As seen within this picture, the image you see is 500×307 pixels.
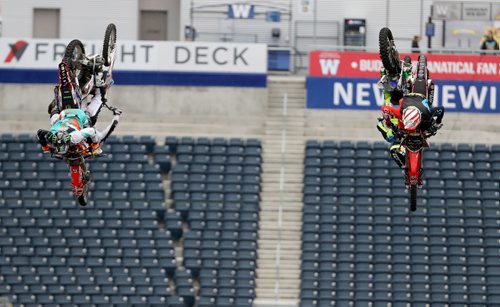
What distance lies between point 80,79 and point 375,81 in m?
30.1

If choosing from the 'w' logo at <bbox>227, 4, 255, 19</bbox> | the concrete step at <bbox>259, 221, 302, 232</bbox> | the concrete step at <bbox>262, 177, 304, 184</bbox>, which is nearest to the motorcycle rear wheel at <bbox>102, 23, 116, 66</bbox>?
the concrete step at <bbox>259, 221, 302, 232</bbox>

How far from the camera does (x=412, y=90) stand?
47.1m

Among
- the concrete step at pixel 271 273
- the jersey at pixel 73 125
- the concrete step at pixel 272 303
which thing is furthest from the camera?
the concrete step at pixel 271 273

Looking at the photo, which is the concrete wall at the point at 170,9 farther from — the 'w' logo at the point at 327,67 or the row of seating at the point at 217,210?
the row of seating at the point at 217,210

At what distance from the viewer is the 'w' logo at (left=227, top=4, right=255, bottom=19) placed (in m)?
78.8

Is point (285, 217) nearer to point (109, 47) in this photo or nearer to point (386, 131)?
point (386, 131)

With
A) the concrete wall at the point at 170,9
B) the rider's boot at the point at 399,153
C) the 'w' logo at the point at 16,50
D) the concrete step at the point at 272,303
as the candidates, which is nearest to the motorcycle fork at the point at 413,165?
the rider's boot at the point at 399,153

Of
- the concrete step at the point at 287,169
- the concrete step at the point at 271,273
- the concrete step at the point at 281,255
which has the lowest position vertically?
the concrete step at the point at 271,273

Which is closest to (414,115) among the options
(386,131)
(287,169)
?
(386,131)

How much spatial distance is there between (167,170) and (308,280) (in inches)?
324

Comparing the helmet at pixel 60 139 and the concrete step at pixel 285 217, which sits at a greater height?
the helmet at pixel 60 139

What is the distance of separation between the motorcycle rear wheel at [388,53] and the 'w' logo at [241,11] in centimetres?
3210

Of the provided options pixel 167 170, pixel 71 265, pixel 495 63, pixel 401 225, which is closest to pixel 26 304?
pixel 71 265

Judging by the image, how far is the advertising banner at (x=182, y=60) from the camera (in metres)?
75.6
